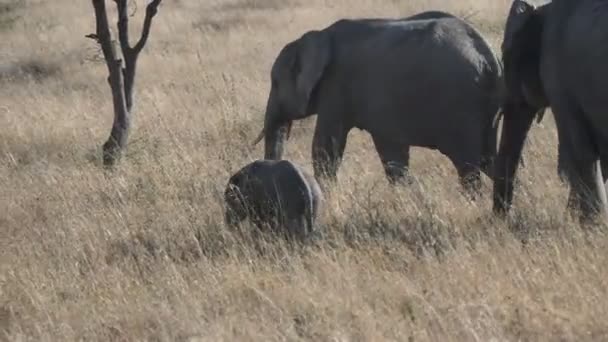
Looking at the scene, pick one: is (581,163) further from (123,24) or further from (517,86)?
(123,24)

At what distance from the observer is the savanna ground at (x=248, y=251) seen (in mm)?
5402

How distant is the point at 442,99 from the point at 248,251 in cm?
264

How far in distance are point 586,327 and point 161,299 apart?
205cm

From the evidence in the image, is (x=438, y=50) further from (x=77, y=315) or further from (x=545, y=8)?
(x=77, y=315)

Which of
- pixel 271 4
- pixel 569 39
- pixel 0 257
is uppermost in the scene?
pixel 569 39

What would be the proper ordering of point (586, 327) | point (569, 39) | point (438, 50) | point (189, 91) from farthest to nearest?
point (189, 91) < point (438, 50) < point (569, 39) < point (586, 327)

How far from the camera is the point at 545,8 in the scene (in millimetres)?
7234

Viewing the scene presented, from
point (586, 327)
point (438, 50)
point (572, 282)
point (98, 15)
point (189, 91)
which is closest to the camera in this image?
point (586, 327)

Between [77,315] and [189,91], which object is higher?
[77,315]

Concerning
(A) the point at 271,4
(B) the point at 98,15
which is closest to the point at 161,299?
(B) the point at 98,15

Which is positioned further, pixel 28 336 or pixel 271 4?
pixel 271 4

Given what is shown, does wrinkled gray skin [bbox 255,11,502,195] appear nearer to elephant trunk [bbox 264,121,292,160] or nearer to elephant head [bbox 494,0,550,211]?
elephant trunk [bbox 264,121,292,160]

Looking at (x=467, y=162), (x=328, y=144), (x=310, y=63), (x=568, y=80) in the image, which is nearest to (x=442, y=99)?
(x=467, y=162)

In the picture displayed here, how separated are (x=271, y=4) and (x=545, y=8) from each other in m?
15.3
